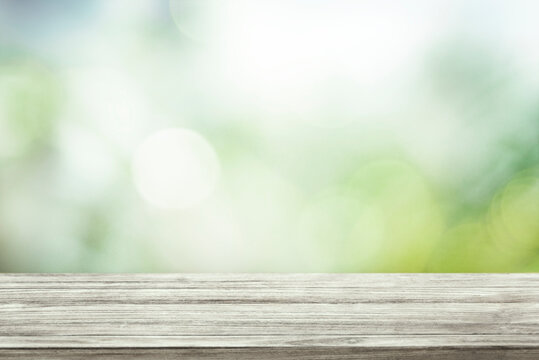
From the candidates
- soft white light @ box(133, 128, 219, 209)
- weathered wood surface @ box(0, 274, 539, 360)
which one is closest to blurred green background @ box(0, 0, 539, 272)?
soft white light @ box(133, 128, 219, 209)

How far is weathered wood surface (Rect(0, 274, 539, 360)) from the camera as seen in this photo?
1.57 ft

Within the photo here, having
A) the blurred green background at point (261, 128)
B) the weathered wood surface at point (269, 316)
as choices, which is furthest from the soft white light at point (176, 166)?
the weathered wood surface at point (269, 316)

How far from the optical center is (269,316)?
534mm

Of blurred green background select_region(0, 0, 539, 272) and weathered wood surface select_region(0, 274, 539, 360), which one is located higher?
blurred green background select_region(0, 0, 539, 272)

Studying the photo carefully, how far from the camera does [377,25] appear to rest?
1.74 metres

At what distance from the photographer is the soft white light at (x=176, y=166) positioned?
1.73m

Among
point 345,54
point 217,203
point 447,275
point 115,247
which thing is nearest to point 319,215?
point 217,203

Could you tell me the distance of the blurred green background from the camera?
171 centimetres

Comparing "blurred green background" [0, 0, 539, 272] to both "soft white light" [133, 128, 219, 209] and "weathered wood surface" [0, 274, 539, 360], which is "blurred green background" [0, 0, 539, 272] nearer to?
"soft white light" [133, 128, 219, 209]

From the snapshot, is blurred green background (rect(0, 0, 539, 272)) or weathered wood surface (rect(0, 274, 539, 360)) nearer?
weathered wood surface (rect(0, 274, 539, 360))

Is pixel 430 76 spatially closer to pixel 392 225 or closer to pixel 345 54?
pixel 345 54

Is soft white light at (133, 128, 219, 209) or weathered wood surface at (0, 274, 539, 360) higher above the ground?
soft white light at (133, 128, 219, 209)

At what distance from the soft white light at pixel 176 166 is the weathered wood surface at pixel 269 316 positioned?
3.58 feet

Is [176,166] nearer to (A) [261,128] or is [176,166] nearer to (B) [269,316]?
(A) [261,128]
